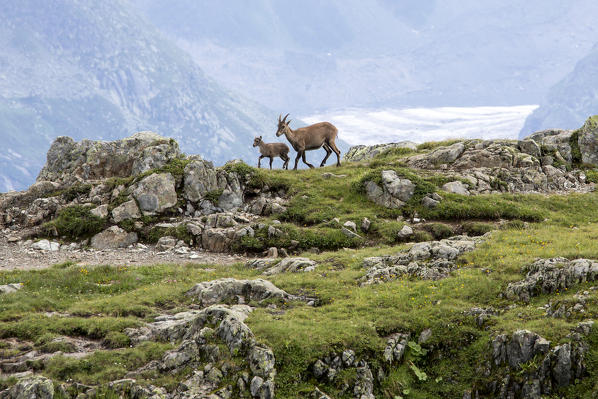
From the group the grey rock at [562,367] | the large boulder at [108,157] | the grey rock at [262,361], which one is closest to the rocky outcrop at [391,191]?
the large boulder at [108,157]

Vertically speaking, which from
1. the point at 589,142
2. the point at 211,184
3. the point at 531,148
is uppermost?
the point at 589,142

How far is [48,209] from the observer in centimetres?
3075

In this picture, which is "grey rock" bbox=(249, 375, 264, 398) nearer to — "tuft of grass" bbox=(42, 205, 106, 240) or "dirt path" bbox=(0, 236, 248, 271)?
"dirt path" bbox=(0, 236, 248, 271)

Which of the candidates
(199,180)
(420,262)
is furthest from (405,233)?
(199,180)

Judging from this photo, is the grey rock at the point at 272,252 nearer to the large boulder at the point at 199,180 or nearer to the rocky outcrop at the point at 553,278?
the large boulder at the point at 199,180

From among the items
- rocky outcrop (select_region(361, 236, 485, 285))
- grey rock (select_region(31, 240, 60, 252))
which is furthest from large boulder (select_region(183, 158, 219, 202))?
rocky outcrop (select_region(361, 236, 485, 285))

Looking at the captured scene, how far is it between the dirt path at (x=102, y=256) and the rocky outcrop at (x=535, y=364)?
14262 mm

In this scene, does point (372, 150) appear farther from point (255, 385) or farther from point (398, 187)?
point (255, 385)

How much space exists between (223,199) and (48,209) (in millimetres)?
9805

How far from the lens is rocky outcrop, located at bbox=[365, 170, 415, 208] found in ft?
100

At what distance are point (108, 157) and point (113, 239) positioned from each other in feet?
32.9

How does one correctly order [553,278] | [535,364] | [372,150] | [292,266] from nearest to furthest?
[535,364]
[553,278]
[292,266]
[372,150]

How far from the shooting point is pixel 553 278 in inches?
664

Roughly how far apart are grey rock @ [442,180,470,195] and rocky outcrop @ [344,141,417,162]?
11.2 m
